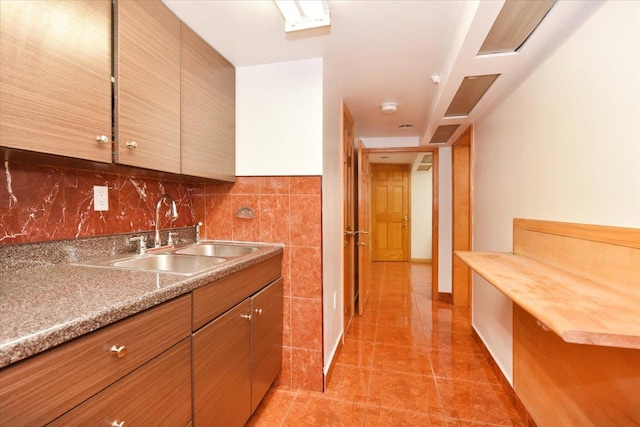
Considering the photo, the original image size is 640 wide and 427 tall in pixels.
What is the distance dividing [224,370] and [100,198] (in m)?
1.02

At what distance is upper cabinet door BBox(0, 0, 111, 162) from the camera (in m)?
0.81

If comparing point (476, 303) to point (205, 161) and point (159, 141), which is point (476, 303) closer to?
point (205, 161)

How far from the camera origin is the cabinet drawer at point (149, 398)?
0.71m

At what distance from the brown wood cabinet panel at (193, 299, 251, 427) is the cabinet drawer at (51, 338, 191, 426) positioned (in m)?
0.06

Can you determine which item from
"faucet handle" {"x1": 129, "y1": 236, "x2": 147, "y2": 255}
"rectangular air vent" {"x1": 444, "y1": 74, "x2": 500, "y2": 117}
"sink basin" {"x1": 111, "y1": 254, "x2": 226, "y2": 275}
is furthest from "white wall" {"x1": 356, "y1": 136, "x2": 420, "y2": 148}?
"faucet handle" {"x1": 129, "y1": 236, "x2": 147, "y2": 255}

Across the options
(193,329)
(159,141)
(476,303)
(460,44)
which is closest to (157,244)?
(159,141)

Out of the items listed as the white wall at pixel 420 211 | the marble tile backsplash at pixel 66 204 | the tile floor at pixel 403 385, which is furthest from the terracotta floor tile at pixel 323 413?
the white wall at pixel 420 211

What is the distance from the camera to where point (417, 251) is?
6.11 m

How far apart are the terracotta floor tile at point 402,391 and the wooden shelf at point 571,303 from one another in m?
0.98

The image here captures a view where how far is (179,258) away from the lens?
61.5 inches

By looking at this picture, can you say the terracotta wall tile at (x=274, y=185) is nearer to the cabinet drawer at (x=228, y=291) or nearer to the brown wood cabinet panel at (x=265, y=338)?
the cabinet drawer at (x=228, y=291)

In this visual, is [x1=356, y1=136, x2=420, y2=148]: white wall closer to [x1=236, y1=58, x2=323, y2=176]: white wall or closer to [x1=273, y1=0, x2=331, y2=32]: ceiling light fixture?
[x1=236, y1=58, x2=323, y2=176]: white wall

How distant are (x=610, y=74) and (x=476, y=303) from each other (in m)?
2.05

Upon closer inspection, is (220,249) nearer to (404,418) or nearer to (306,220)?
(306,220)
